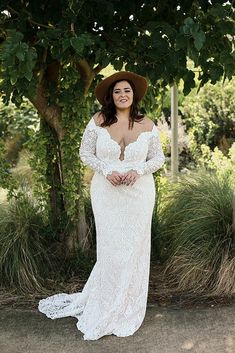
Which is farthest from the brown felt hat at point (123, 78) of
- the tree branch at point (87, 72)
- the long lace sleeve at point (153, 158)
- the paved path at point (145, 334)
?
the paved path at point (145, 334)

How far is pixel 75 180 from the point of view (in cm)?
484

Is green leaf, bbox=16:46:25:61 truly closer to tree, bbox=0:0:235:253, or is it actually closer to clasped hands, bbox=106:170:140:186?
tree, bbox=0:0:235:253

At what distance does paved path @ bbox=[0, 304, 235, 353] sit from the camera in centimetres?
360

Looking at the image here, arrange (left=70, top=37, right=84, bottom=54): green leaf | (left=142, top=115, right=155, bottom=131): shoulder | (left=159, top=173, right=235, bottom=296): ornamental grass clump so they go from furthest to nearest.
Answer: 1. (left=159, top=173, right=235, bottom=296): ornamental grass clump
2. (left=142, top=115, right=155, bottom=131): shoulder
3. (left=70, top=37, right=84, bottom=54): green leaf

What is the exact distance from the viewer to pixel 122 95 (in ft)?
12.5

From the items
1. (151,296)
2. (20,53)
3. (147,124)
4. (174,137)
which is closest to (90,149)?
(147,124)

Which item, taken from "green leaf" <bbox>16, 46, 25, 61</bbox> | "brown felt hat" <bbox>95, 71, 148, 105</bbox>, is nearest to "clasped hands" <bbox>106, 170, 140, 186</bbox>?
"brown felt hat" <bbox>95, 71, 148, 105</bbox>

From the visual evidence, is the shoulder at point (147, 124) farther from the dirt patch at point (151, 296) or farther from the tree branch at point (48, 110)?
the dirt patch at point (151, 296)

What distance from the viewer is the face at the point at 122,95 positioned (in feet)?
12.5

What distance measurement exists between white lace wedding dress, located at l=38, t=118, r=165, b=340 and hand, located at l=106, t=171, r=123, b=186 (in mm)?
44

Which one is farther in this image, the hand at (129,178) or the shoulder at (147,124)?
the shoulder at (147,124)

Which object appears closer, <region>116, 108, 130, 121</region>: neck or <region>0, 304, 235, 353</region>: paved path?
<region>0, 304, 235, 353</region>: paved path

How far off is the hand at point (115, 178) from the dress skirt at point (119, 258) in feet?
0.40

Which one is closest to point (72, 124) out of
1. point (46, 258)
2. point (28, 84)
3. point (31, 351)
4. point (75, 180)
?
point (75, 180)
